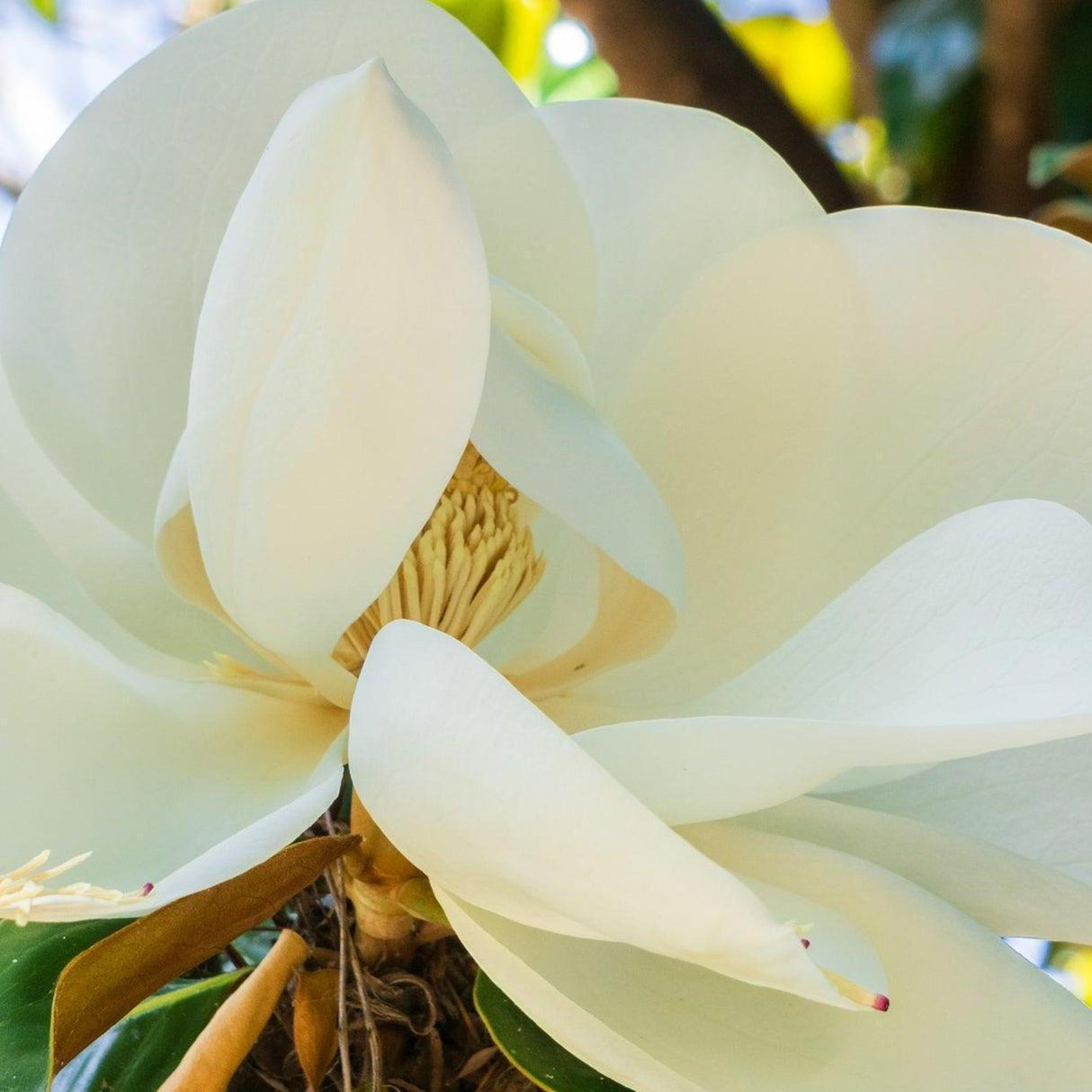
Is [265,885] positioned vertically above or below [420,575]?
below

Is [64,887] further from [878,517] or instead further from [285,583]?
[878,517]

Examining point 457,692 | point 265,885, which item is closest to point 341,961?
point 265,885

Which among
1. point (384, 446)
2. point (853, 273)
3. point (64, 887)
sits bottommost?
point (64, 887)

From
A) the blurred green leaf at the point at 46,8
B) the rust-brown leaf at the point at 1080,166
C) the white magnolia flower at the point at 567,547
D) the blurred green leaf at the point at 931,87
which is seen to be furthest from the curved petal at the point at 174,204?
the blurred green leaf at the point at 46,8

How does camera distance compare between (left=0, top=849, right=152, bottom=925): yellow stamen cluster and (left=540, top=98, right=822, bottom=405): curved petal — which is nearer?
(left=0, top=849, right=152, bottom=925): yellow stamen cluster

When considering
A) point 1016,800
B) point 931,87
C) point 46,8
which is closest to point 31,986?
point 1016,800

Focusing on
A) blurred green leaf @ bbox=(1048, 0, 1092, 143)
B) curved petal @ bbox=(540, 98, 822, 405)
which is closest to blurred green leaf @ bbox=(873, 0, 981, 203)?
blurred green leaf @ bbox=(1048, 0, 1092, 143)

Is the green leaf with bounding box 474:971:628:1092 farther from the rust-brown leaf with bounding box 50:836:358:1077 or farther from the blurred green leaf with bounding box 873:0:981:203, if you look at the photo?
the blurred green leaf with bounding box 873:0:981:203
